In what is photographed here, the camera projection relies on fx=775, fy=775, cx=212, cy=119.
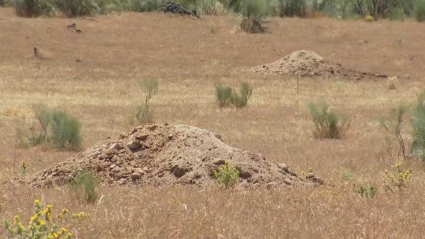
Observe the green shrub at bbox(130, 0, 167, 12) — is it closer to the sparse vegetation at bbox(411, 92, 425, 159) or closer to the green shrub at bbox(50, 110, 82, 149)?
the green shrub at bbox(50, 110, 82, 149)

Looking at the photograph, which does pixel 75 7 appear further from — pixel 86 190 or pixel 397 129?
pixel 86 190

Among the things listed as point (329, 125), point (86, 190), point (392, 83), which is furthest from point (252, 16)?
point (86, 190)

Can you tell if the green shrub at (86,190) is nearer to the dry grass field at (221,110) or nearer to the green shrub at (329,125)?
the dry grass field at (221,110)

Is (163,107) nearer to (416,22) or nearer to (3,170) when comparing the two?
(3,170)

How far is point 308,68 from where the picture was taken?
3075 cm

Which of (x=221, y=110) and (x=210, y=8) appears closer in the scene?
(x=221, y=110)

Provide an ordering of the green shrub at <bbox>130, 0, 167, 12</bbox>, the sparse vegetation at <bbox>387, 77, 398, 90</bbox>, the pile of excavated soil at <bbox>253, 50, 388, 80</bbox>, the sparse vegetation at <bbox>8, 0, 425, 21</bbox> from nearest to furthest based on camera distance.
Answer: the sparse vegetation at <bbox>387, 77, 398, 90</bbox> < the pile of excavated soil at <bbox>253, 50, 388, 80</bbox> < the sparse vegetation at <bbox>8, 0, 425, 21</bbox> < the green shrub at <bbox>130, 0, 167, 12</bbox>

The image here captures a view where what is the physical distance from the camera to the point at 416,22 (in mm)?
45062

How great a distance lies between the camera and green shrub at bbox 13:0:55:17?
1624 inches

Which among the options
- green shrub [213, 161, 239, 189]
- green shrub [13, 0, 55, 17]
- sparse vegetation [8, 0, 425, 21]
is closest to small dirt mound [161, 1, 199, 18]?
sparse vegetation [8, 0, 425, 21]

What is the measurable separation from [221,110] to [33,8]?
76.5 ft

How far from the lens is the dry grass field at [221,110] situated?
720 centimetres

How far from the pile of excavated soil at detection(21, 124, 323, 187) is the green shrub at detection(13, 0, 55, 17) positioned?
32.0 meters

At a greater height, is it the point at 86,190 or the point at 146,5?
the point at 86,190
